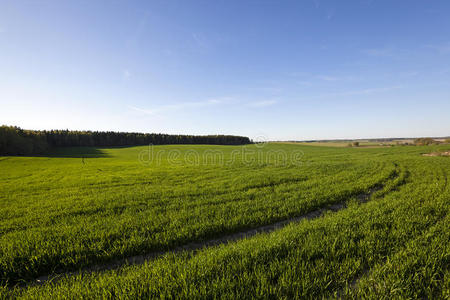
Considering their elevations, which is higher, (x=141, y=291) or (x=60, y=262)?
(x=141, y=291)

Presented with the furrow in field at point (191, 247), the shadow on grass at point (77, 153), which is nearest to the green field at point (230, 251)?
the furrow in field at point (191, 247)

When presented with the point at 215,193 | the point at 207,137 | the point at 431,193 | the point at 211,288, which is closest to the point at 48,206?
the point at 215,193

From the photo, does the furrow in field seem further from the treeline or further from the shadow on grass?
the treeline

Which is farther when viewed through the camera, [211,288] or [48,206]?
[48,206]

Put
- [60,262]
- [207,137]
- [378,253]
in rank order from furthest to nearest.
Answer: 1. [207,137]
2. [60,262]
3. [378,253]

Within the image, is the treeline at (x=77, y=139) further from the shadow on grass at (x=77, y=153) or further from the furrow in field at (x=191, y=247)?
the furrow in field at (x=191, y=247)

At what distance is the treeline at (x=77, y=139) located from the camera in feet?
176

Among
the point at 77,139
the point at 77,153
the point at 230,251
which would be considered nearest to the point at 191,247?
the point at 230,251

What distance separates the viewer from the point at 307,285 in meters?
A: 2.76

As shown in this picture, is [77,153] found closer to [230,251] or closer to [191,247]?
[191,247]

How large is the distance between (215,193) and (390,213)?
7430 mm

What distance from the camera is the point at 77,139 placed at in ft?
297

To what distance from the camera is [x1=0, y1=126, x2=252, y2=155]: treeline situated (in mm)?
53750

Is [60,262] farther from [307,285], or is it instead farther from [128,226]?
[307,285]
